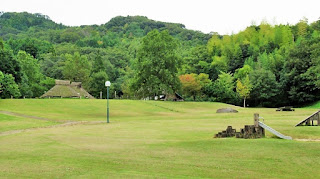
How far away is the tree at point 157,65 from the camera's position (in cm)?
7481

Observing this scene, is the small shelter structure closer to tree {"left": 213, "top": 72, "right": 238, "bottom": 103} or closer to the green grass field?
tree {"left": 213, "top": 72, "right": 238, "bottom": 103}

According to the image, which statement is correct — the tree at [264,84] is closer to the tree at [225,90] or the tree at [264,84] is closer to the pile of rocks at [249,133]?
→ the tree at [225,90]

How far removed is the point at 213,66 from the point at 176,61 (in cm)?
2659

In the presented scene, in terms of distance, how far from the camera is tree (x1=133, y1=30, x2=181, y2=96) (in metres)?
74.8

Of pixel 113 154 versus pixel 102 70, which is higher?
pixel 102 70

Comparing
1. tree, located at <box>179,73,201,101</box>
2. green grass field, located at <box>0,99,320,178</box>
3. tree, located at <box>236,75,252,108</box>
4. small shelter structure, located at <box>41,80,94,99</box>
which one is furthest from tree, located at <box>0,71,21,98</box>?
tree, located at <box>236,75,252,108</box>

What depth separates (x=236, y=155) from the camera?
14.7 meters

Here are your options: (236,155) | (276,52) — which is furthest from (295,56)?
(236,155)

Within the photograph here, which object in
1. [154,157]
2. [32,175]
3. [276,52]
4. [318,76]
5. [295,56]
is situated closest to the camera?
[32,175]

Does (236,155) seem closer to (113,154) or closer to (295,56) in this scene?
(113,154)

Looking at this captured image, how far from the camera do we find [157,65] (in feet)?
248

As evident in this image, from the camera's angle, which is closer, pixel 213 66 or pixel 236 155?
pixel 236 155

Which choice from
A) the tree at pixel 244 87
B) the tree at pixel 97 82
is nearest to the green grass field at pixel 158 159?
the tree at pixel 244 87

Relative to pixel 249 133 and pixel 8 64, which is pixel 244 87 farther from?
pixel 249 133
